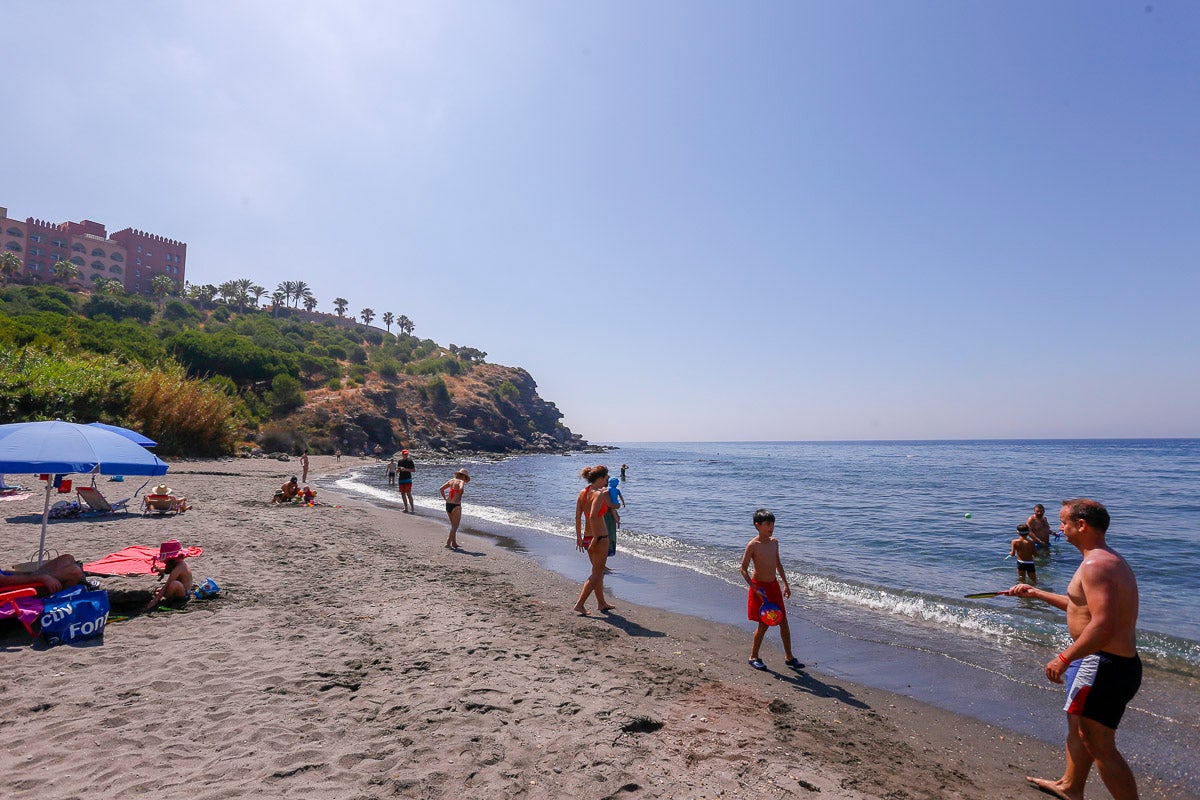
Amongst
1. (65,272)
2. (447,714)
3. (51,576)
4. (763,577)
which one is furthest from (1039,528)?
(65,272)

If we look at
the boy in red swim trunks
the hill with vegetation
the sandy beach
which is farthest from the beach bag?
the hill with vegetation

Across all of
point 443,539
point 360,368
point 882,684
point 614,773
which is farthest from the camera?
point 360,368

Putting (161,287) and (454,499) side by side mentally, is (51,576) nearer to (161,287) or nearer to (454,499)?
(454,499)

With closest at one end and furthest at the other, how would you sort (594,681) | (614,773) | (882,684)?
(614,773) < (594,681) < (882,684)

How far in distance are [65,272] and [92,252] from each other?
14169 millimetres

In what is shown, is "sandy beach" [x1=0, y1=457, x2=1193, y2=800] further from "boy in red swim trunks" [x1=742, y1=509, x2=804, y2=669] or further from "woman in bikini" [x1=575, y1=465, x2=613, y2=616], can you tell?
"woman in bikini" [x1=575, y1=465, x2=613, y2=616]

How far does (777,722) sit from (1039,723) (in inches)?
110

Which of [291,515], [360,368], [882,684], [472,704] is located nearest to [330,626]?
[472,704]

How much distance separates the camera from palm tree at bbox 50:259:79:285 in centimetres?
7344

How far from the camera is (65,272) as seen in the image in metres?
74.1

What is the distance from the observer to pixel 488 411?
8075 centimetres

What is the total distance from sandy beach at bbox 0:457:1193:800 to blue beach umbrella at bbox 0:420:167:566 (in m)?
1.65

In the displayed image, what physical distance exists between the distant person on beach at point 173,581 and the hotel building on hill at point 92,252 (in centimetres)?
9363

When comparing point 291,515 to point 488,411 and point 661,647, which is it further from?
point 488,411
